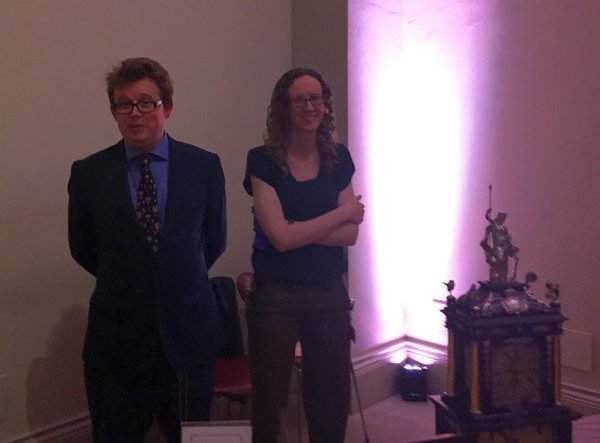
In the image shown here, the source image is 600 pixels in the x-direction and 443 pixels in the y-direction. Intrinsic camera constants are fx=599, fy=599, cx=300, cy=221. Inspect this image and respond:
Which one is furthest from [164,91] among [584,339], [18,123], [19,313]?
[584,339]

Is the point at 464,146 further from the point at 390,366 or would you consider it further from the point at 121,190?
the point at 121,190

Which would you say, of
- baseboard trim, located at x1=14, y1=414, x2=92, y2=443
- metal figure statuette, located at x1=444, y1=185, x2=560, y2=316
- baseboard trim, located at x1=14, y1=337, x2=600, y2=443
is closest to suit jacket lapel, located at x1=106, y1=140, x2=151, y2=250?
metal figure statuette, located at x1=444, y1=185, x2=560, y2=316

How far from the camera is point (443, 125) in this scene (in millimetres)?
3350

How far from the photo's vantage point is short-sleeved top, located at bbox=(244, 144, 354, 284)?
192cm

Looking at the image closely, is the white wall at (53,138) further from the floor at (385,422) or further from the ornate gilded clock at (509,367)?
the ornate gilded clock at (509,367)

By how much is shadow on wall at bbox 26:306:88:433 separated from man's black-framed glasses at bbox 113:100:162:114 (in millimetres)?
1226

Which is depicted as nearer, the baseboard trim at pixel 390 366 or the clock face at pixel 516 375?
the clock face at pixel 516 375

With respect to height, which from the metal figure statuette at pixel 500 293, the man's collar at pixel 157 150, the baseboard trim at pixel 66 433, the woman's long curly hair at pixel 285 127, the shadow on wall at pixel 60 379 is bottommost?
the baseboard trim at pixel 66 433

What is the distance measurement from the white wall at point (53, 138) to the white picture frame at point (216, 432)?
3.72 feet

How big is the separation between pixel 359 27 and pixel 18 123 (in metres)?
1.76

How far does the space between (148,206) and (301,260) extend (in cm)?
51

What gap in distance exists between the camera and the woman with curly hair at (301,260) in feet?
6.26

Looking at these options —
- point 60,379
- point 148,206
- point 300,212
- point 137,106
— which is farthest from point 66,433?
point 137,106

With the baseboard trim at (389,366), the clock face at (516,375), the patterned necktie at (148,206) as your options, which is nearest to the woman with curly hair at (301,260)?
the patterned necktie at (148,206)
